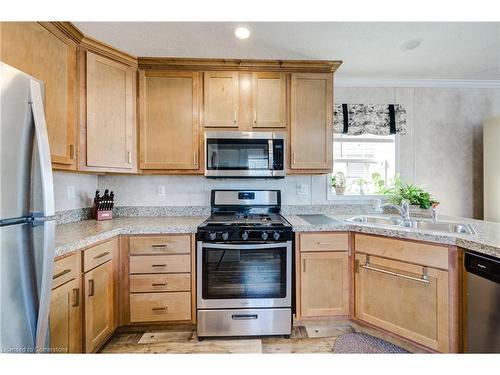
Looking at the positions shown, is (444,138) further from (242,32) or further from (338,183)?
(242,32)

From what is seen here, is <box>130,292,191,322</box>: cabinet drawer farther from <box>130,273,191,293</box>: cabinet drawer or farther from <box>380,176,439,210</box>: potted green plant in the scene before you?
<box>380,176,439,210</box>: potted green plant

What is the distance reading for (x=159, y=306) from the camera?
1929 mm

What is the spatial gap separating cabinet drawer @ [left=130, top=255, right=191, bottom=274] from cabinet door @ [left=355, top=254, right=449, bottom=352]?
1.44 metres

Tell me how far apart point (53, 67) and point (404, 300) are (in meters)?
2.99

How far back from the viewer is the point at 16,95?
2.91 ft

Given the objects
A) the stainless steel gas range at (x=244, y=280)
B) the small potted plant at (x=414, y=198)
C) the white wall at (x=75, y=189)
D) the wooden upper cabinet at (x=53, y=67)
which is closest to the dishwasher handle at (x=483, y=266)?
the small potted plant at (x=414, y=198)

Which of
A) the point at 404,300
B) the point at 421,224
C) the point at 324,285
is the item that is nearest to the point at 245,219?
the point at 324,285

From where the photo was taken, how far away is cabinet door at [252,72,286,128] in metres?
2.25

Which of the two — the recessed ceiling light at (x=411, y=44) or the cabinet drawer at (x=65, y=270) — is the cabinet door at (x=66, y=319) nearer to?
the cabinet drawer at (x=65, y=270)

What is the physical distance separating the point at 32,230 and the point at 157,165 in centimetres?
136

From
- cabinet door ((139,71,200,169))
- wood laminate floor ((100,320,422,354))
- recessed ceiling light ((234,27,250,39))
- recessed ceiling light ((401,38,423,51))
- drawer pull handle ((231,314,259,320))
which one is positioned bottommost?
wood laminate floor ((100,320,422,354))

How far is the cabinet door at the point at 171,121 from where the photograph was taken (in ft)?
7.25

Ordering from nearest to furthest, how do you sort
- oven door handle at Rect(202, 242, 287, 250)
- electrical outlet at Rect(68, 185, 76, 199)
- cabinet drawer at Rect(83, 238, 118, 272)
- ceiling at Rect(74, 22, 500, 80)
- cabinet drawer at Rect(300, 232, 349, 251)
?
1. cabinet drawer at Rect(83, 238, 118, 272)
2. ceiling at Rect(74, 22, 500, 80)
3. oven door handle at Rect(202, 242, 287, 250)
4. cabinet drawer at Rect(300, 232, 349, 251)
5. electrical outlet at Rect(68, 185, 76, 199)

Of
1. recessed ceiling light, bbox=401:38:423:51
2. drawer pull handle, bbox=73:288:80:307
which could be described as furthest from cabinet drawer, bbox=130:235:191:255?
recessed ceiling light, bbox=401:38:423:51
